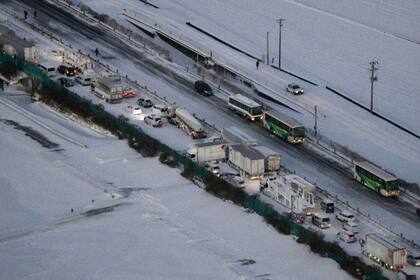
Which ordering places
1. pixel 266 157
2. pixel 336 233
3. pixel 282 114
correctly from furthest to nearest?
pixel 282 114
pixel 266 157
pixel 336 233

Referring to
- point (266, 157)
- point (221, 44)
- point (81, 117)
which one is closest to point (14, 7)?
point (221, 44)

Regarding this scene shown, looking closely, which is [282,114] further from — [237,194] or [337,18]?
[337,18]

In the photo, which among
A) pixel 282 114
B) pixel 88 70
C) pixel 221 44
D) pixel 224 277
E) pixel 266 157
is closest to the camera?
pixel 224 277

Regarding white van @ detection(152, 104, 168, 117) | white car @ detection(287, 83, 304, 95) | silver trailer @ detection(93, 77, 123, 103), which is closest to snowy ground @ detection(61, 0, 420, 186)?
white car @ detection(287, 83, 304, 95)

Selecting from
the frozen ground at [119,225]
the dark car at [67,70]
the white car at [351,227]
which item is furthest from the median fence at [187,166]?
the dark car at [67,70]

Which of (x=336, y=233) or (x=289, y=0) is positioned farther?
(x=289, y=0)

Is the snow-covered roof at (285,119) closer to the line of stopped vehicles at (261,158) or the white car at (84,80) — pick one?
the line of stopped vehicles at (261,158)
